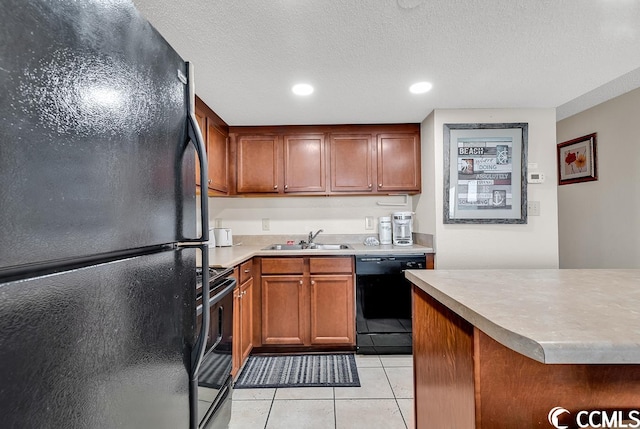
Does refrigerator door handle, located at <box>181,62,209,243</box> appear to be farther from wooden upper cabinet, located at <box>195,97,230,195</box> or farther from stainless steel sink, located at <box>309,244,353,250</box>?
stainless steel sink, located at <box>309,244,353,250</box>

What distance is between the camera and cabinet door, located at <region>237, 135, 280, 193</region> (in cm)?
302

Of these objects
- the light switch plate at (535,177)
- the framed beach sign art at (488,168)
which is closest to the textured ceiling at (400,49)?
the framed beach sign art at (488,168)

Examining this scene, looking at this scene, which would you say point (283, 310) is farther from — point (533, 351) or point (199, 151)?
point (533, 351)

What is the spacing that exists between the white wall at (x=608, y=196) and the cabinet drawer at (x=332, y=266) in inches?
96.9

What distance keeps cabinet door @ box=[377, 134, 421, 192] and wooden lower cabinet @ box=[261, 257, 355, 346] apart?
3.06 feet

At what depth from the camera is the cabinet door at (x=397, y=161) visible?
3.01 metres

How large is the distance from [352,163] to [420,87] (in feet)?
3.29

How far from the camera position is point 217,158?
2723 mm

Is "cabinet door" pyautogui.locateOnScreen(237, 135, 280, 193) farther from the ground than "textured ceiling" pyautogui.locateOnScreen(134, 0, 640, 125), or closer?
closer

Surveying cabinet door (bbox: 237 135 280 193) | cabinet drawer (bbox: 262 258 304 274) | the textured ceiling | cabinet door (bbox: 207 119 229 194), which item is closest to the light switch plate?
the textured ceiling

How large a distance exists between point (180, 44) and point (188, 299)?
1.46m

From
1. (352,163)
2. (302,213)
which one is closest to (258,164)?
(302,213)

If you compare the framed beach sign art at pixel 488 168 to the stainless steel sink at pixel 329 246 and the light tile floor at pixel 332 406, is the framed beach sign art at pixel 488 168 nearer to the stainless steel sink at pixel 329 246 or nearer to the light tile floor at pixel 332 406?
the stainless steel sink at pixel 329 246

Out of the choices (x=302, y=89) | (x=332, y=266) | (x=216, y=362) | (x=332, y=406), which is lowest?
(x=332, y=406)
